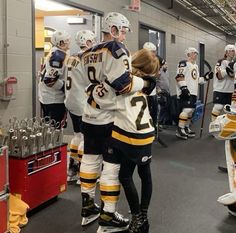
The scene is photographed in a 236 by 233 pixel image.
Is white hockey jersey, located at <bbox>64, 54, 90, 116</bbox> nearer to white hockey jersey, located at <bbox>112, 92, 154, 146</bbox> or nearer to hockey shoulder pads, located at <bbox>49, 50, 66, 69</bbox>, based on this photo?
hockey shoulder pads, located at <bbox>49, 50, 66, 69</bbox>

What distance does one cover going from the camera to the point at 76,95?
3682 millimetres

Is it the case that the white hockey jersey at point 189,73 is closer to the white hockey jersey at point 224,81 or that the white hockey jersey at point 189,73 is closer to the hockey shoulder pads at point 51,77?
the white hockey jersey at point 224,81

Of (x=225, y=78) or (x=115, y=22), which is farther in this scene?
(x=225, y=78)

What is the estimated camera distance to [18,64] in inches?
165

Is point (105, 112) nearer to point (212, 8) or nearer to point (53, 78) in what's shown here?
point (53, 78)

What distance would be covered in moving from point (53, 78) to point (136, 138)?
6.06 feet

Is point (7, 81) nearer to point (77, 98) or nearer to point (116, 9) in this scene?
point (77, 98)

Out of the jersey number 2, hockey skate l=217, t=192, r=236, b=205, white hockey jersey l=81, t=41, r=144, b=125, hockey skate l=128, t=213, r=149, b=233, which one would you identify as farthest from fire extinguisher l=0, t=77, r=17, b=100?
hockey skate l=217, t=192, r=236, b=205

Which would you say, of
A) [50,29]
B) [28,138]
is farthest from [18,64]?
[50,29]

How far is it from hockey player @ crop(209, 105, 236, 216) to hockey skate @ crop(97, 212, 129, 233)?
911 mm

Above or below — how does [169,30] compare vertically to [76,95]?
above

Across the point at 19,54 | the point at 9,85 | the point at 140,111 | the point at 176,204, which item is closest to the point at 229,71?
the point at 176,204

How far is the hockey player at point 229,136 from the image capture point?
3127 mm

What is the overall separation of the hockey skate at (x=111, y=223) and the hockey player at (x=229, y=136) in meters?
0.91
